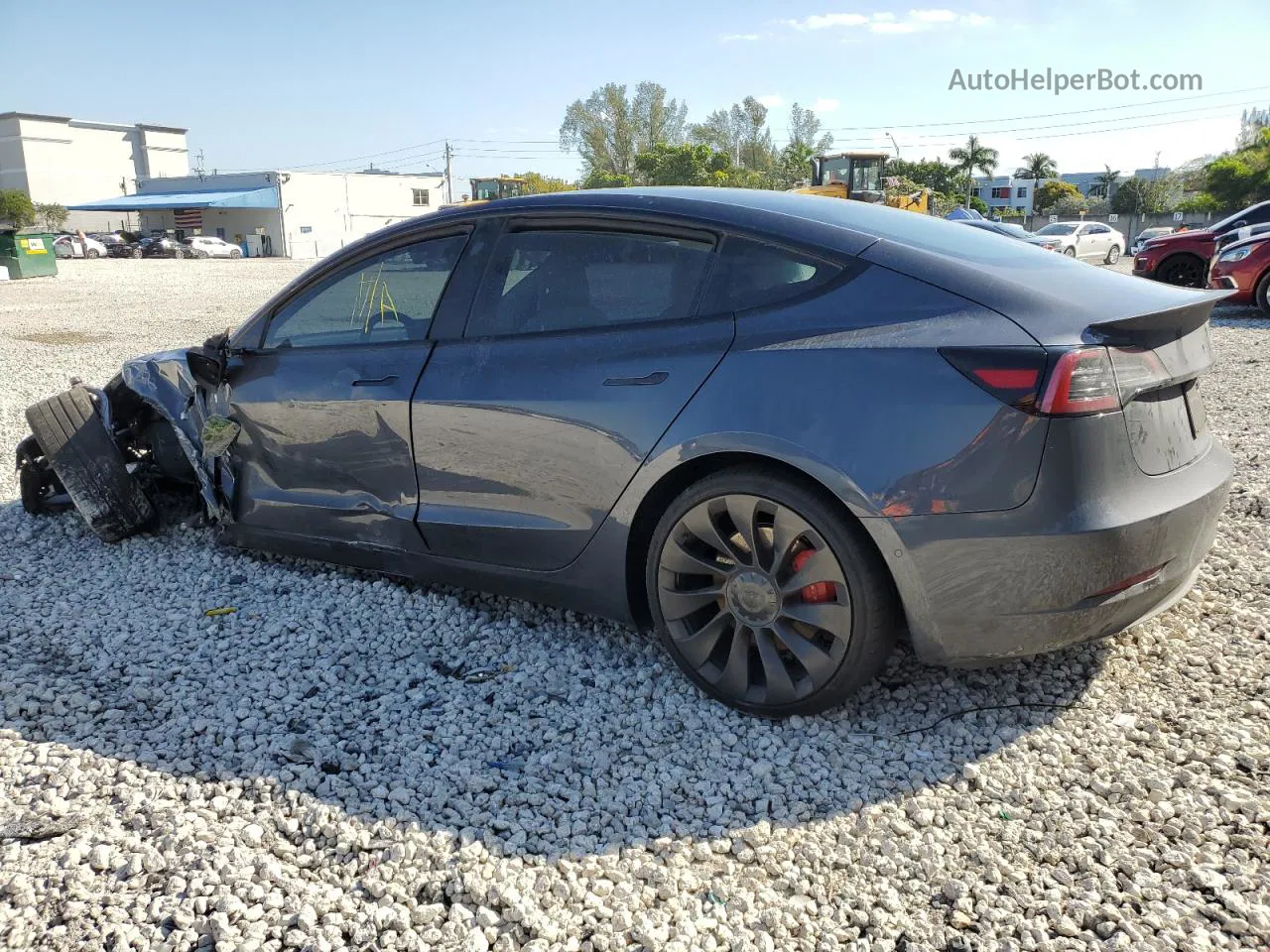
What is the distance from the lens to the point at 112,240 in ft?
176

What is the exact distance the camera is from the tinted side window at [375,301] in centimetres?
370

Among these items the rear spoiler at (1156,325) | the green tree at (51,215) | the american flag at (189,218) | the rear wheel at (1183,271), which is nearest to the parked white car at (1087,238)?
the rear wheel at (1183,271)

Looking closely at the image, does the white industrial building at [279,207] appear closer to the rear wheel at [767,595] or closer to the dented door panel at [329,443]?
the dented door panel at [329,443]

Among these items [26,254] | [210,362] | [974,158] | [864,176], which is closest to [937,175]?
[974,158]

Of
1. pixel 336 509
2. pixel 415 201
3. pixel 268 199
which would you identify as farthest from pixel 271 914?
pixel 415 201

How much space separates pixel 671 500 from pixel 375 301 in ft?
5.25

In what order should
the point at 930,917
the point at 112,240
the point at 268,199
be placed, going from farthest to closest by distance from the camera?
1. the point at 268,199
2. the point at 112,240
3. the point at 930,917

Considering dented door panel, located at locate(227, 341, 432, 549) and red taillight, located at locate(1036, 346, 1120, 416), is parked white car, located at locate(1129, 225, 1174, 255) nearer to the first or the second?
red taillight, located at locate(1036, 346, 1120, 416)

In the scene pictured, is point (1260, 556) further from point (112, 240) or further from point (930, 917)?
point (112, 240)

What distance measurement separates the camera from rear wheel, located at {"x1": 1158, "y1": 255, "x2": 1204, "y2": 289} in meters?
14.4

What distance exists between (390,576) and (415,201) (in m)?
72.5

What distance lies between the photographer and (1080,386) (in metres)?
2.49

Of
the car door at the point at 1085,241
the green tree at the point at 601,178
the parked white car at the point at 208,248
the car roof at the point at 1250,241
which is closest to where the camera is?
the car roof at the point at 1250,241

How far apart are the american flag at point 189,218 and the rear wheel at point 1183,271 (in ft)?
207
